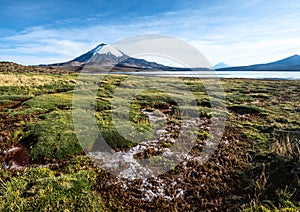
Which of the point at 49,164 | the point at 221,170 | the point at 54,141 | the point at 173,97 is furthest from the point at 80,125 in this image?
the point at 173,97

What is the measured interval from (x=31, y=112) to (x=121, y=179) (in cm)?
1350

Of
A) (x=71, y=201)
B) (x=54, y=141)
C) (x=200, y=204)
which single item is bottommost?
(x=200, y=204)

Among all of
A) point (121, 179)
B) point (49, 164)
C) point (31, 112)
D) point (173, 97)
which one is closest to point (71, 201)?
point (121, 179)

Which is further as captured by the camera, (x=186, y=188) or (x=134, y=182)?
(x=134, y=182)

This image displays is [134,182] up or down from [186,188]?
up

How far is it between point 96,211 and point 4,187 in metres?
4.29

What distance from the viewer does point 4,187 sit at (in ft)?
31.7

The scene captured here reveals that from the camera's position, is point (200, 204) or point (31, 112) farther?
point (31, 112)

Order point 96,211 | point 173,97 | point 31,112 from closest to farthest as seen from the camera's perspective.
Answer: point 96,211 < point 31,112 < point 173,97

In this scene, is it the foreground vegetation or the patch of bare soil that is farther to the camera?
the patch of bare soil

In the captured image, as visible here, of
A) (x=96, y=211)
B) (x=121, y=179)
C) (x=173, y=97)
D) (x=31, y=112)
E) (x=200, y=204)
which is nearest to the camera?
(x=96, y=211)

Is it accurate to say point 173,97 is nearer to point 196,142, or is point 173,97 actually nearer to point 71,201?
point 196,142

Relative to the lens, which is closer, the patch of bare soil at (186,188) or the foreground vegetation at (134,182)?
the foreground vegetation at (134,182)

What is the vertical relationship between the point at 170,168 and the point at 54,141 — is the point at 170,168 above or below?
below
